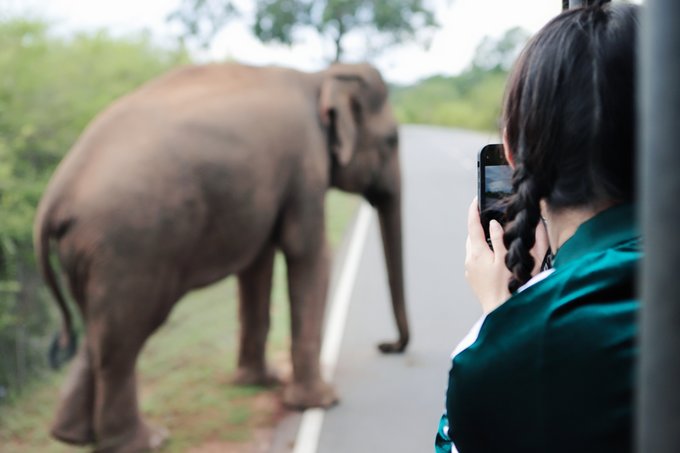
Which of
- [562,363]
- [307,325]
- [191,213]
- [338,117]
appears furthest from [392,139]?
[562,363]

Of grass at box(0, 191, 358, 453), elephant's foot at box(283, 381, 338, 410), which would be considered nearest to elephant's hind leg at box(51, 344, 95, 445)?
grass at box(0, 191, 358, 453)

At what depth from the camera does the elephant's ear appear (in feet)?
16.4

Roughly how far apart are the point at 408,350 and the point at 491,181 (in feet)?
16.6

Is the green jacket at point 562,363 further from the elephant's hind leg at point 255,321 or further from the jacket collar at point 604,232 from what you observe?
the elephant's hind leg at point 255,321

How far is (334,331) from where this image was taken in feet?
22.2

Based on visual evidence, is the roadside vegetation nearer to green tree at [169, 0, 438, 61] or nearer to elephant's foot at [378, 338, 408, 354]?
elephant's foot at [378, 338, 408, 354]

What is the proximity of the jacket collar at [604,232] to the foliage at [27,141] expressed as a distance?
13.4ft

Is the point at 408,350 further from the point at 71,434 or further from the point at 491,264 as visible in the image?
the point at 491,264

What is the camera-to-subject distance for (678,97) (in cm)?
52

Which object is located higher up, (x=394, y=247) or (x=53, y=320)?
(x=394, y=247)

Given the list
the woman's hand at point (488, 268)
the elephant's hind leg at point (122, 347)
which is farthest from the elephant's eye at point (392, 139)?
the woman's hand at point (488, 268)

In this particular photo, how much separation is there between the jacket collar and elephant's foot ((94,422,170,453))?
3.38 m

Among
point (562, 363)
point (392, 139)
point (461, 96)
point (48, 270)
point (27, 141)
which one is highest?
point (562, 363)

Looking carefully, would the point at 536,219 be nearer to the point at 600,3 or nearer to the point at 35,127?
the point at 600,3
